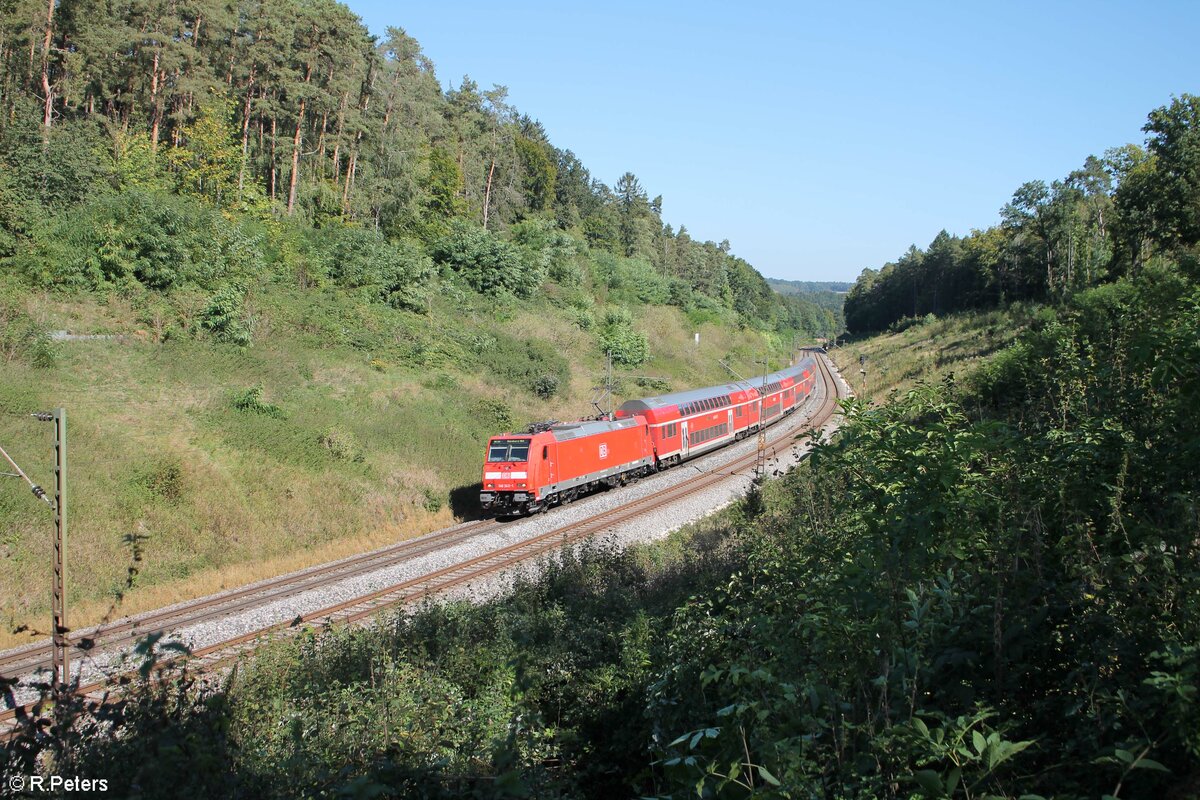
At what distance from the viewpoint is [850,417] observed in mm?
8430

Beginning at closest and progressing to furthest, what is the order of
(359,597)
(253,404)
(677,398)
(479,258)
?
(359,597), (253,404), (677,398), (479,258)

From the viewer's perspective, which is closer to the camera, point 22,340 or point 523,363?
point 22,340

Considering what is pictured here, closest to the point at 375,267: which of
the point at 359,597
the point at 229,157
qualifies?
the point at 229,157

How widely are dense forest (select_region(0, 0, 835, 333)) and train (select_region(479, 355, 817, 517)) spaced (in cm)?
1380

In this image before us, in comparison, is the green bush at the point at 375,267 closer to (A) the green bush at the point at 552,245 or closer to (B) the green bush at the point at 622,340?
(B) the green bush at the point at 622,340

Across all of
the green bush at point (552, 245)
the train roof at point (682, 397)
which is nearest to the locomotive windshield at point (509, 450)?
the train roof at point (682, 397)

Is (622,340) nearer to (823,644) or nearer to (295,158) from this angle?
(295,158)

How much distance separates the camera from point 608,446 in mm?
27766

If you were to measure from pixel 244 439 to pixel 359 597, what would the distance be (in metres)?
9.67

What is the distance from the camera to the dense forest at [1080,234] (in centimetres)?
3616

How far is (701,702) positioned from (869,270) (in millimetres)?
174698

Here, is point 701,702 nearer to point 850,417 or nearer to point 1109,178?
point 850,417

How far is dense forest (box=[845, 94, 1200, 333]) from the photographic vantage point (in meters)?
36.2

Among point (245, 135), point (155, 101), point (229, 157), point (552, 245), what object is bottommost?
point (552, 245)
